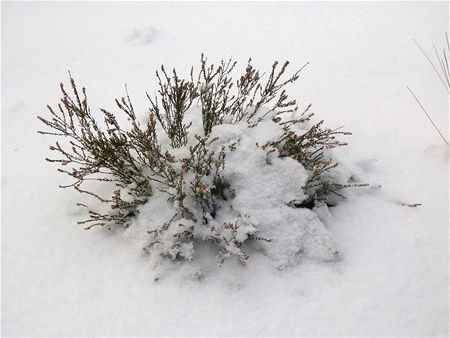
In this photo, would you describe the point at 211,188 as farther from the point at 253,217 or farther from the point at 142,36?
the point at 142,36

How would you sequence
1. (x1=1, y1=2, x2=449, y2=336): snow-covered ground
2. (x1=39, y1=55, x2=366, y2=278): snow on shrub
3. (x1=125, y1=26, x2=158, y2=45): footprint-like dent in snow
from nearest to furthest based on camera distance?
(x1=1, y1=2, x2=449, y2=336): snow-covered ground, (x1=39, y1=55, x2=366, y2=278): snow on shrub, (x1=125, y1=26, x2=158, y2=45): footprint-like dent in snow

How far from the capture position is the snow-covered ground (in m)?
1.89

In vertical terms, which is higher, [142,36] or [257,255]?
[142,36]

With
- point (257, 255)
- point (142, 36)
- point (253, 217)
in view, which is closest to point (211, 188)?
point (253, 217)

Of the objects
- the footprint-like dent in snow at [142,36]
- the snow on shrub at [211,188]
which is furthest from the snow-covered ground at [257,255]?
the snow on shrub at [211,188]

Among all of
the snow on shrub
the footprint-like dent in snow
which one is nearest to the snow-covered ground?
the footprint-like dent in snow

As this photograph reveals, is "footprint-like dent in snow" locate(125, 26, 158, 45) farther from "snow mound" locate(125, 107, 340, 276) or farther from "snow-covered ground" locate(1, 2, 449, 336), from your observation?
"snow mound" locate(125, 107, 340, 276)

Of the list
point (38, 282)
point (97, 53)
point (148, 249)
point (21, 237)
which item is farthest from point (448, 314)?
point (97, 53)

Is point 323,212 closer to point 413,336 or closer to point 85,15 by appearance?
point 413,336

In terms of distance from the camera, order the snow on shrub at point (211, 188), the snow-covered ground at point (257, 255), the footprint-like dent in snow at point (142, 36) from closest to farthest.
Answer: the snow-covered ground at point (257, 255)
the snow on shrub at point (211, 188)
the footprint-like dent in snow at point (142, 36)

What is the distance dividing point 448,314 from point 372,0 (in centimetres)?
461

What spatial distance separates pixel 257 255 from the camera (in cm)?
213

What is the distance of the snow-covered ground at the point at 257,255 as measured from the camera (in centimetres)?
189

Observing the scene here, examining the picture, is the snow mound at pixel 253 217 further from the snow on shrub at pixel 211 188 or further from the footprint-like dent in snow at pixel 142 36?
the footprint-like dent in snow at pixel 142 36
